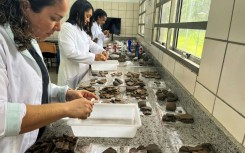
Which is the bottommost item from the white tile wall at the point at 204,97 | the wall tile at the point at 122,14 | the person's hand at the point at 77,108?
the white tile wall at the point at 204,97

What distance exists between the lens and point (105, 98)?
1373 millimetres

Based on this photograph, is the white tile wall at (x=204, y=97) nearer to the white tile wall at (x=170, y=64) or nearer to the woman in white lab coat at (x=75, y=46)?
the white tile wall at (x=170, y=64)

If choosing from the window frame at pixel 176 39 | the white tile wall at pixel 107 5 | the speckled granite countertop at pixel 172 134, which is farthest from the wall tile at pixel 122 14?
the speckled granite countertop at pixel 172 134

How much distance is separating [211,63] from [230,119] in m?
0.30

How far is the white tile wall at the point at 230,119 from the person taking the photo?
2.27ft

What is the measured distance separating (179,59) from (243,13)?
0.78 metres

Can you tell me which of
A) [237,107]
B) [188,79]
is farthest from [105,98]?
[237,107]

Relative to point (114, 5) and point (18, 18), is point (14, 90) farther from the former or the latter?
point (114, 5)

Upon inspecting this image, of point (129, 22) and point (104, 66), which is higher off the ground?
point (129, 22)

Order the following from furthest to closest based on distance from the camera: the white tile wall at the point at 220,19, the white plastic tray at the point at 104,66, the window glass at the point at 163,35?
1. the window glass at the point at 163,35
2. the white plastic tray at the point at 104,66
3. the white tile wall at the point at 220,19

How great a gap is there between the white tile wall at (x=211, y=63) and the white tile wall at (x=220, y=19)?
0.04 meters

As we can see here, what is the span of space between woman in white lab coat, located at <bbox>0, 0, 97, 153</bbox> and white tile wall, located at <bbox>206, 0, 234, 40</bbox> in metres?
0.67

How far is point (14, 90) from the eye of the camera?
68 centimetres

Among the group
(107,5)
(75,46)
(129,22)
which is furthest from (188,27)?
(107,5)
